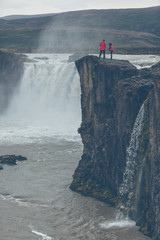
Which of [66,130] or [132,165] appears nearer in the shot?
[132,165]

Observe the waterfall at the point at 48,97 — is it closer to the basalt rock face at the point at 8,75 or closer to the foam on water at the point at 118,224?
the basalt rock face at the point at 8,75

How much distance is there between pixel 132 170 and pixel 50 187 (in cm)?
800

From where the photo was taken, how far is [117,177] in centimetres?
3244

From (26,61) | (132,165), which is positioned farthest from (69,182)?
(26,61)

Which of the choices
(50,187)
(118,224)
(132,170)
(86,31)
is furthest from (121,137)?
(86,31)

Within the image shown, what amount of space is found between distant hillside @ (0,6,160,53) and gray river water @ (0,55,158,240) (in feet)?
117

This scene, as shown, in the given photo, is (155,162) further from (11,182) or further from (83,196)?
(11,182)

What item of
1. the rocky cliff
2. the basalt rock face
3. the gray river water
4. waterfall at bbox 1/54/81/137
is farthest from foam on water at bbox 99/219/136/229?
the basalt rock face

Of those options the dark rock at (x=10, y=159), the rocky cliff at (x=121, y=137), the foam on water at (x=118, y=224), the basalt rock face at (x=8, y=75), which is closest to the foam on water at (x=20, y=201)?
the rocky cliff at (x=121, y=137)

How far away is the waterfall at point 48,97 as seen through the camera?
64562 millimetres

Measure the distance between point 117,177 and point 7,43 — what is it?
98.7 m

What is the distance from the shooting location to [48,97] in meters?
71.3

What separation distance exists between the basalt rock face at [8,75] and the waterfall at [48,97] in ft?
2.84

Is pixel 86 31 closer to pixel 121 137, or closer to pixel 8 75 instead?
pixel 8 75
